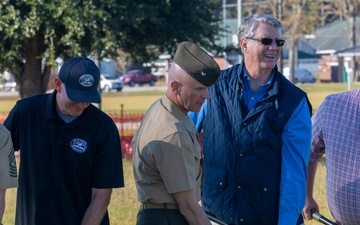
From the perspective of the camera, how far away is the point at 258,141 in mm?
4934

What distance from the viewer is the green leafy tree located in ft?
53.0

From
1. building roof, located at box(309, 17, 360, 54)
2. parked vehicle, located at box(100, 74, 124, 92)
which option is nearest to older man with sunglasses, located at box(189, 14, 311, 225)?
parked vehicle, located at box(100, 74, 124, 92)

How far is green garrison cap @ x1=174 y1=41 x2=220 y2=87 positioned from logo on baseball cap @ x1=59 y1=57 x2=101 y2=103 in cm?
49

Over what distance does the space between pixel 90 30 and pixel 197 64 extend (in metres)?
12.9

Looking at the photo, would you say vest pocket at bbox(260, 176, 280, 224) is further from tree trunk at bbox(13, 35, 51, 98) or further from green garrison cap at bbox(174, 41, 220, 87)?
tree trunk at bbox(13, 35, 51, 98)

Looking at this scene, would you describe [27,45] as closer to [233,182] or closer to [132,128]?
[132,128]

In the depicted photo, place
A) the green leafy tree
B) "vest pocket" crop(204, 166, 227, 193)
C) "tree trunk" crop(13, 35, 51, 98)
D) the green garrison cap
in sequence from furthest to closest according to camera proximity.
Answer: "tree trunk" crop(13, 35, 51, 98) → the green leafy tree → "vest pocket" crop(204, 166, 227, 193) → the green garrison cap

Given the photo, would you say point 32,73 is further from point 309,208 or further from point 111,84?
point 111,84

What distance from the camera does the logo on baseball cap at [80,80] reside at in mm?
4312

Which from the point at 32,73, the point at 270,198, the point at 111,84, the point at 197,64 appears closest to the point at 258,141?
the point at 270,198

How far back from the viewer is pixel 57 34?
17453 millimetres

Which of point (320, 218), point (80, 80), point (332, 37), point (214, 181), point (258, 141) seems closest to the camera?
point (80, 80)

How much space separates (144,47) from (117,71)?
66.4 metres

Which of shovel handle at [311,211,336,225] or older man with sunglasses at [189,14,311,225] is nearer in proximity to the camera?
older man with sunglasses at [189,14,311,225]
